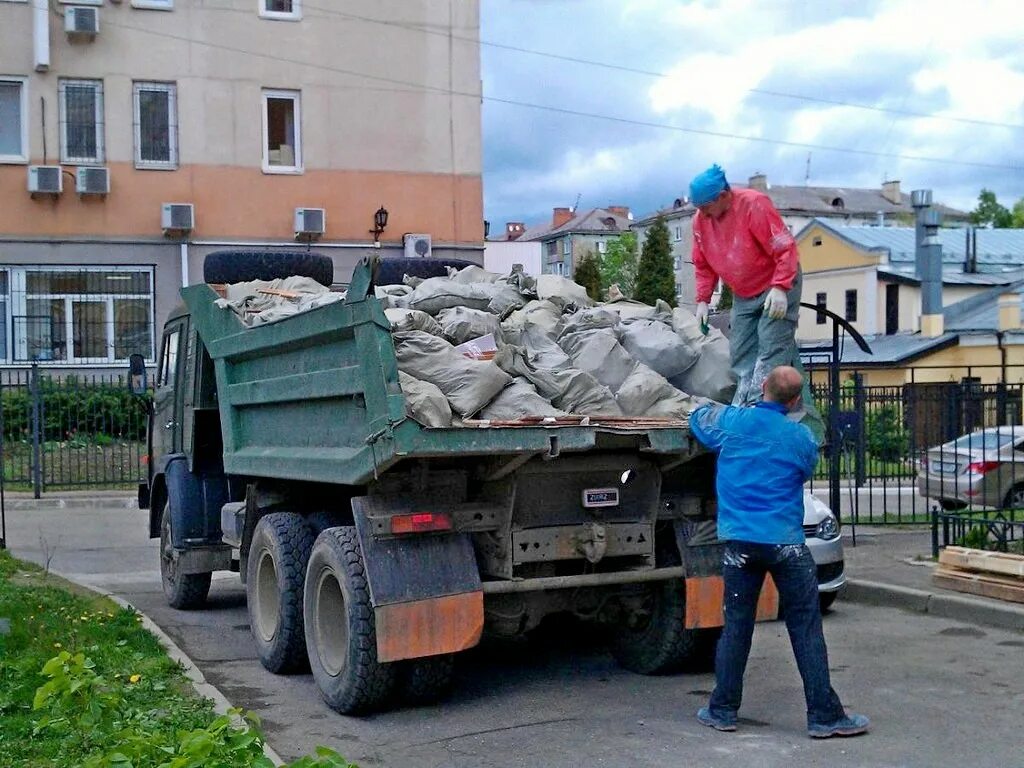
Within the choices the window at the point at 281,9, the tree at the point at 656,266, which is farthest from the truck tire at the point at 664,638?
the tree at the point at 656,266

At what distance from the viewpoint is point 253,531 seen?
8219 mm

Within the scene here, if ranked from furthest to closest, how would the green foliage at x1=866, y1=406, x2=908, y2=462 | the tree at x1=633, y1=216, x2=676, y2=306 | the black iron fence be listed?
the tree at x1=633, y1=216, x2=676, y2=306, the black iron fence, the green foliage at x1=866, y1=406, x2=908, y2=462

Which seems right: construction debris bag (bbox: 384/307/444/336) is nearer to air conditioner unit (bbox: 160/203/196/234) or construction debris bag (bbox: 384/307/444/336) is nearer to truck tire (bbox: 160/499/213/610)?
truck tire (bbox: 160/499/213/610)

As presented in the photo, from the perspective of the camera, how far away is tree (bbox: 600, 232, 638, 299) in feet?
223

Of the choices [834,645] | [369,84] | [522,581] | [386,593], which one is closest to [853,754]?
[522,581]

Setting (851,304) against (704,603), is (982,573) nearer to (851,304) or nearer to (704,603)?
(704,603)

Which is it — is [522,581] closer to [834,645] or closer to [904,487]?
[834,645]

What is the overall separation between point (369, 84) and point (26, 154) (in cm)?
678

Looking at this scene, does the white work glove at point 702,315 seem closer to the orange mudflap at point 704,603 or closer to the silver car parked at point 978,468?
the orange mudflap at point 704,603

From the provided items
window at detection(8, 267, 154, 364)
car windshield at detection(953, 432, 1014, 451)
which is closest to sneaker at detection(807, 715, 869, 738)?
car windshield at detection(953, 432, 1014, 451)

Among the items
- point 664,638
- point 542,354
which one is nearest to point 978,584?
point 664,638

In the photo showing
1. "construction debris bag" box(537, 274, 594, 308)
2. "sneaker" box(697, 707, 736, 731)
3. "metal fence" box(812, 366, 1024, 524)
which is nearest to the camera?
"sneaker" box(697, 707, 736, 731)

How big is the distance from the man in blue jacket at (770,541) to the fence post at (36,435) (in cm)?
1530

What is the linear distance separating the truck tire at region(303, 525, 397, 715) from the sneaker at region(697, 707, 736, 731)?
159 centimetres
